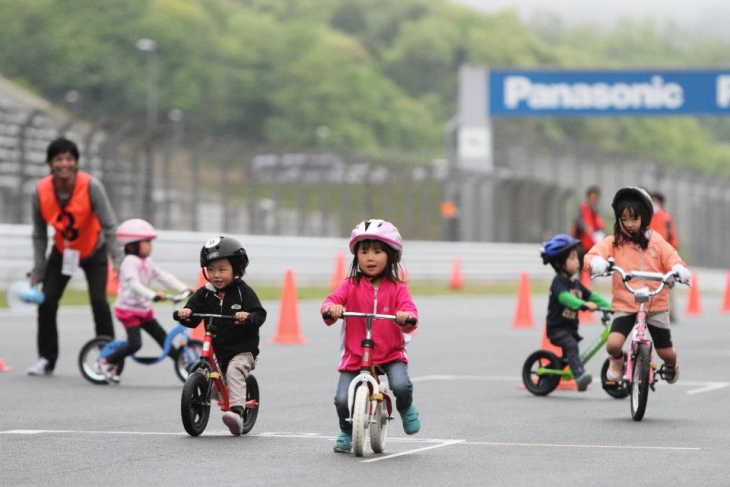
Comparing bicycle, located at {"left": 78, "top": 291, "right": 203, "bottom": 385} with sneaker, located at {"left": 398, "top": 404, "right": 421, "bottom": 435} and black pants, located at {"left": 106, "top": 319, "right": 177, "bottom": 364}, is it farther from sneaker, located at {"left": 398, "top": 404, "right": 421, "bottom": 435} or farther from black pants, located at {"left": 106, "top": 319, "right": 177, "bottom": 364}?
sneaker, located at {"left": 398, "top": 404, "right": 421, "bottom": 435}

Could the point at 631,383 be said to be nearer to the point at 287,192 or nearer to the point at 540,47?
the point at 287,192

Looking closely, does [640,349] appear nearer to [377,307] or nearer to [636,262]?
[636,262]

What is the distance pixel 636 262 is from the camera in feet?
36.4

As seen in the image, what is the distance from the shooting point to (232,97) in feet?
411

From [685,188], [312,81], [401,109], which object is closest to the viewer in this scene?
[685,188]

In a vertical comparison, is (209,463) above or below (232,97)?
below

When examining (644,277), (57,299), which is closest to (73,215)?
(57,299)

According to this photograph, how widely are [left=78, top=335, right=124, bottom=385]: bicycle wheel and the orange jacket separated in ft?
13.7

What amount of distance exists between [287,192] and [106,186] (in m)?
7.04

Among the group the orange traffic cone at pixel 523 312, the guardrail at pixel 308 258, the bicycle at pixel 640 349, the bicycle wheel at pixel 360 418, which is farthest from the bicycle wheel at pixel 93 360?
the guardrail at pixel 308 258

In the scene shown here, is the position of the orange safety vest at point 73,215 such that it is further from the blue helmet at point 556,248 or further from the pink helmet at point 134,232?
the blue helmet at point 556,248

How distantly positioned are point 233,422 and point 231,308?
2.26ft

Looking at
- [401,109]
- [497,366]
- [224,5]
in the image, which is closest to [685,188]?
[497,366]

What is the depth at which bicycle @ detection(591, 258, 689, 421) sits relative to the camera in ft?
35.1
